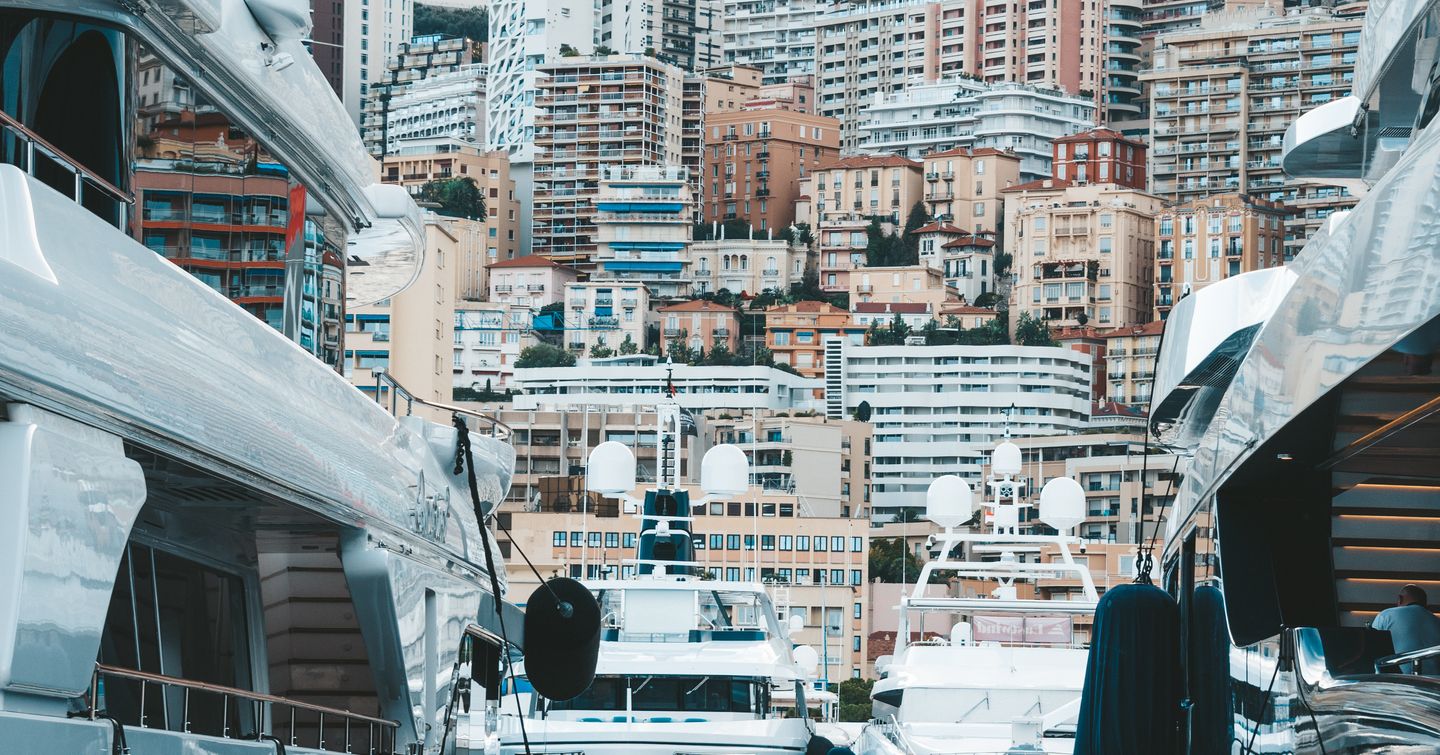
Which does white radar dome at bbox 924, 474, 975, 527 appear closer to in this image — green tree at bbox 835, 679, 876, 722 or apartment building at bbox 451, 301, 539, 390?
green tree at bbox 835, 679, 876, 722

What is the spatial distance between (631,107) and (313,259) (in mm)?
137036

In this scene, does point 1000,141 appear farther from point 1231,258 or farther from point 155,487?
point 155,487

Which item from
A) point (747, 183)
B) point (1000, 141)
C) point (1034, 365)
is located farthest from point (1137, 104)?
point (1034, 365)

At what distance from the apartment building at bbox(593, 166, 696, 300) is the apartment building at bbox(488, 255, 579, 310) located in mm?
5642

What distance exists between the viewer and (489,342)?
122 m

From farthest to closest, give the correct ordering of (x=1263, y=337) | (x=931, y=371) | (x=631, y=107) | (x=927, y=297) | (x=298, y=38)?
1. (x=631, y=107)
2. (x=927, y=297)
3. (x=931, y=371)
4. (x=298, y=38)
5. (x=1263, y=337)

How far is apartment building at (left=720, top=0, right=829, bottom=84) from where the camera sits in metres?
171

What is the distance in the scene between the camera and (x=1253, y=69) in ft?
437

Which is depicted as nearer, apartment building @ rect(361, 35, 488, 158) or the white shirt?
the white shirt

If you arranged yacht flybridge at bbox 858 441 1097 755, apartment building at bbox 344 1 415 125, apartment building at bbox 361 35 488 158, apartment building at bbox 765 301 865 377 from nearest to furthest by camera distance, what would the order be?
yacht flybridge at bbox 858 441 1097 755 < apartment building at bbox 765 301 865 377 < apartment building at bbox 361 35 488 158 < apartment building at bbox 344 1 415 125

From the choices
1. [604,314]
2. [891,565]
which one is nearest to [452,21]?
[604,314]

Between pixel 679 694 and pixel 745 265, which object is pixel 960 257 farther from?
pixel 679 694

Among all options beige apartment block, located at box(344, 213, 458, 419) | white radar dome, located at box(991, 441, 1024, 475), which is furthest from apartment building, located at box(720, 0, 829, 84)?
white radar dome, located at box(991, 441, 1024, 475)

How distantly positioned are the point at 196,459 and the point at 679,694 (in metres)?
10.3
